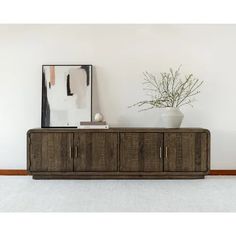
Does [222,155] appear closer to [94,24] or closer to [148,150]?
[148,150]

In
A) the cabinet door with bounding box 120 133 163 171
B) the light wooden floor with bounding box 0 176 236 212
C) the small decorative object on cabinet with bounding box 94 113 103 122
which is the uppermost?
the small decorative object on cabinet with bounding box 94 113 103 122

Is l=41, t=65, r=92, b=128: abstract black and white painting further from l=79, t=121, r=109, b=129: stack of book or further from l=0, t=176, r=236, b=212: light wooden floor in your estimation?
l=0, t=176, r=236, b=212: light wooden floor

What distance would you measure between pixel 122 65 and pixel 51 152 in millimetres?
1539

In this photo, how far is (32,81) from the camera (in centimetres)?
436

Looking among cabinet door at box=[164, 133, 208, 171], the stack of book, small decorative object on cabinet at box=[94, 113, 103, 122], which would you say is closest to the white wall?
small decorative object on cabinet at box=[94, 113, 103, 122]

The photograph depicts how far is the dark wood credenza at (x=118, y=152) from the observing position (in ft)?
12.7

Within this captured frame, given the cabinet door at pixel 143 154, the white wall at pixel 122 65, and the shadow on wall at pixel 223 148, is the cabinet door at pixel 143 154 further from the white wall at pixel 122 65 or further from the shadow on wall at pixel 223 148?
the shadow on wall at pixel 223 148

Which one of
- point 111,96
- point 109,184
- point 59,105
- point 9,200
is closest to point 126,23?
point 111,96

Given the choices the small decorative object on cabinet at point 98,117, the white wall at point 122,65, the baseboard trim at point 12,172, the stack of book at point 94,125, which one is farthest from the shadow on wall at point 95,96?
the baseboard trim at point 12,172

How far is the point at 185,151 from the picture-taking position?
389 centimetres

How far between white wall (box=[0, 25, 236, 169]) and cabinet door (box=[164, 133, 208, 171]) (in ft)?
1.58

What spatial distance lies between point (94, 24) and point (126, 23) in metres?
0.45

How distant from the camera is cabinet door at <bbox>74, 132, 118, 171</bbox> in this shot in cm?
387

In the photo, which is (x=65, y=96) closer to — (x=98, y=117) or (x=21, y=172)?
(x=98, y=117)
